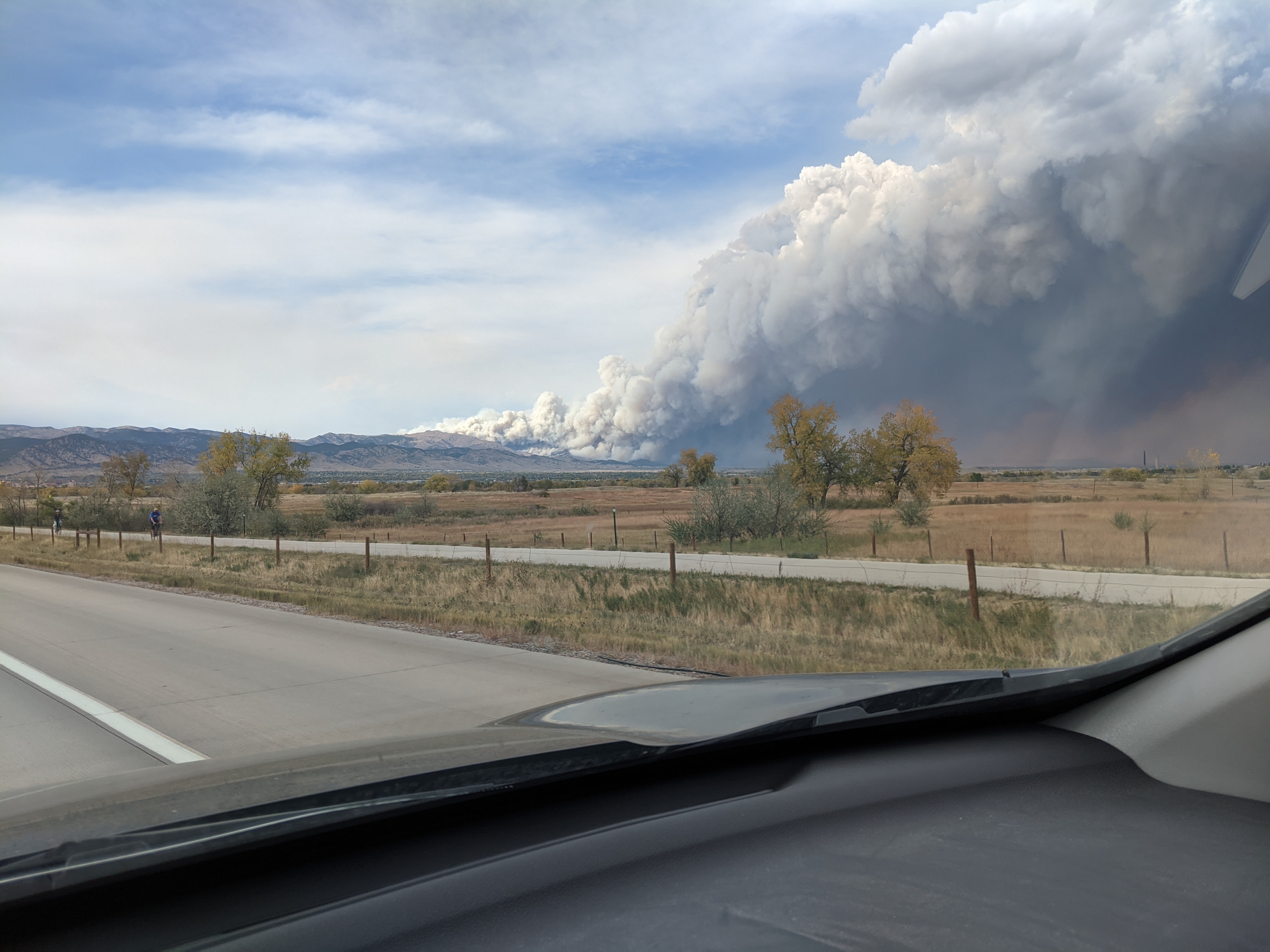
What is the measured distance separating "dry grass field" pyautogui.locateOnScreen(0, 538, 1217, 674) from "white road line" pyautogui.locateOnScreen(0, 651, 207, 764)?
5.12 m

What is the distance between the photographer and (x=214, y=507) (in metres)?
57.7

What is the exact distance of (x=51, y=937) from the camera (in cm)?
149

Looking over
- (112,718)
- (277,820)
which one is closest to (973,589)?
(112,718)

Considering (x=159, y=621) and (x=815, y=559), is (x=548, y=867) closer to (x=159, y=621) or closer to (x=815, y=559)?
(x=159, y=621)

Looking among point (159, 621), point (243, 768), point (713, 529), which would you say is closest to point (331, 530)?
point (713, 529)

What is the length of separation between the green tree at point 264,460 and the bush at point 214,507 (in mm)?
18565

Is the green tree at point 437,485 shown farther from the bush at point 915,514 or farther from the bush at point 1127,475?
the bush at point 1127,475

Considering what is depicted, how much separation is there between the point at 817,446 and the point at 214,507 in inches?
1693

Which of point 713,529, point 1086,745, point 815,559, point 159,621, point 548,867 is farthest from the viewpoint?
point 713,529

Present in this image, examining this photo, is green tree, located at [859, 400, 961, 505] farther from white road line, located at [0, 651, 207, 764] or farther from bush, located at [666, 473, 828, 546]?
white road line, located at [0, 651, 207, 764]

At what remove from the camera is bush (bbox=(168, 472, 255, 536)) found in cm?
5762

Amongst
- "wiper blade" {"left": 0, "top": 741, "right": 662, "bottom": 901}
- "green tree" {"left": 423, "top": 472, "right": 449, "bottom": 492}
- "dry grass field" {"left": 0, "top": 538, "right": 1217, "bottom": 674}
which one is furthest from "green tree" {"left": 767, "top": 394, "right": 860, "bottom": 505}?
"green tree" {"left": 423, "top": 472, "right": 449, "bottom": 492}

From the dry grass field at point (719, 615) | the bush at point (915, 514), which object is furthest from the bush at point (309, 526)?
the bush at point (915, 514)

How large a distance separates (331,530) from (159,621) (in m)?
51.5
